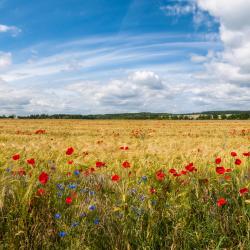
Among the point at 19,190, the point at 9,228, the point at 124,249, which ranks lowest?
the point at 124,249

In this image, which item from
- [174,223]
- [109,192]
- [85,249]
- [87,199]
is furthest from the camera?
[109,192]

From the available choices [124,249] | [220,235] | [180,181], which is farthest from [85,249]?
[180,181]

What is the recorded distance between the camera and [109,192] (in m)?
3.81

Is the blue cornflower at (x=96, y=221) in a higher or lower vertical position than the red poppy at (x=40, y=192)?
lower

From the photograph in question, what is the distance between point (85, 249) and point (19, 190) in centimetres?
97

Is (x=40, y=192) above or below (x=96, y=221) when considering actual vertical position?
above

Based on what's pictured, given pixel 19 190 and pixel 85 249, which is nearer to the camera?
pixel 85 249

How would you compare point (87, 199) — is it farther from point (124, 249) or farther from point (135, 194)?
point (124, 249)

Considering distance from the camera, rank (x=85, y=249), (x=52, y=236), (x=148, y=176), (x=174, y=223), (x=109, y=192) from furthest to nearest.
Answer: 1. (x=148, y=176)
2. (x=109, y=192)
3. (x=174, y=223)
4. (x=52, y=236)
5. (x=85, y=249)

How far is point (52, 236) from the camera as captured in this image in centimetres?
288

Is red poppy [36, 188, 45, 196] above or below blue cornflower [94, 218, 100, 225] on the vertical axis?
above

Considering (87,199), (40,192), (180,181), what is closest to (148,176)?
(180,181)

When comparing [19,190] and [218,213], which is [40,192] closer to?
[19,190]

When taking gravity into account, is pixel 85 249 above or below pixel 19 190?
below
